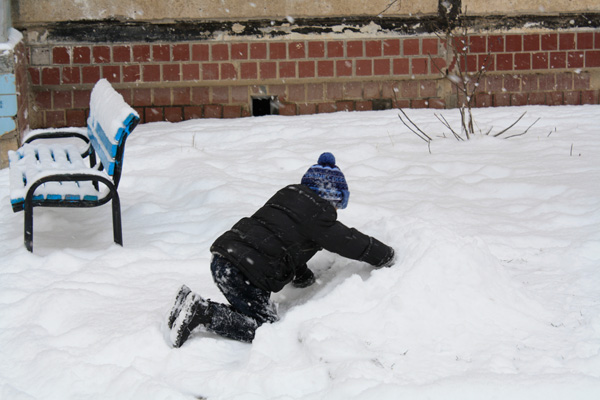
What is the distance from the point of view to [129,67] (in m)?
A: 6.93

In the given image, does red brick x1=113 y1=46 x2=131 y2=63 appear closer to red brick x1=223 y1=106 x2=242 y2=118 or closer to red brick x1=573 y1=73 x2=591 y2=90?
red brick x1=223 y1=106 x2=242 y2=118

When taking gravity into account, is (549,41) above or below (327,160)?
above

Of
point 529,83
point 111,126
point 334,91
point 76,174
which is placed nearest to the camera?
point 76,174

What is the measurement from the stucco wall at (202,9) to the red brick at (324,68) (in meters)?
0.45

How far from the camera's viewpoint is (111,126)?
13.4 ft

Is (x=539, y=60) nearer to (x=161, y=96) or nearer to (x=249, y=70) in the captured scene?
(x=249, y=70)

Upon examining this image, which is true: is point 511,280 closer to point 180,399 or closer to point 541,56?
point 180,399

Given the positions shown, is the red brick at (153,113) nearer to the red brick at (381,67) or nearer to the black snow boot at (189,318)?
the red brick at (381,67)

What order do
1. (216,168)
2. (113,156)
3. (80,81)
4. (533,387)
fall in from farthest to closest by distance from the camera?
(80,81)
(216,168)
(113,156)
(533,387)

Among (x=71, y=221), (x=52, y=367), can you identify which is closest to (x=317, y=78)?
(x=71, y=221)

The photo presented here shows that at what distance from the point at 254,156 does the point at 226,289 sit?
279 centimetres

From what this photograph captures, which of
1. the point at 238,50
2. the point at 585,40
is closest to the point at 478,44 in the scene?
the point at 585,40

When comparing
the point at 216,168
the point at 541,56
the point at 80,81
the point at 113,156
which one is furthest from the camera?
the point at 541,56

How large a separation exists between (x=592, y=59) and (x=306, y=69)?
2.88m
